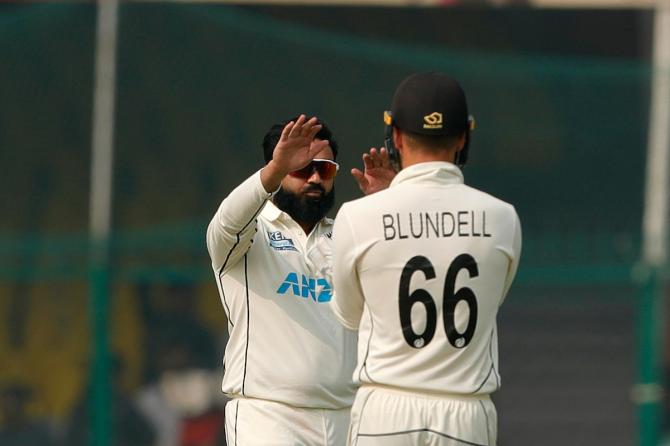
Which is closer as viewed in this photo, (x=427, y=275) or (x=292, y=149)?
(x=427, y=275)

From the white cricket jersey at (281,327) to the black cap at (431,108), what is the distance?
126 cm

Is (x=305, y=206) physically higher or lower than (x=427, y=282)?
higher

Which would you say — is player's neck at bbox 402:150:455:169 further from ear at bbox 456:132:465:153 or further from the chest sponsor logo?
the chest sponsor logo

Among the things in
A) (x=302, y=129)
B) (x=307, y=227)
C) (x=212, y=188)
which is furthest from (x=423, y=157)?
(x=212, y=188)

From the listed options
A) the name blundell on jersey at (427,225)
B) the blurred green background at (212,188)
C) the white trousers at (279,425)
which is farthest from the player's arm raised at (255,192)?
the blurred green background at (212,188)

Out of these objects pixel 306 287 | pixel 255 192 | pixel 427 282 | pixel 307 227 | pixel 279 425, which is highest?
pixel 255 192

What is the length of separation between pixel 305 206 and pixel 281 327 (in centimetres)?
54

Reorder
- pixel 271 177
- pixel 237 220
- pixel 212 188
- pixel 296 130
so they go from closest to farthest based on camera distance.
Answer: pixel 296 130
pixel 271 177
pixel 237 220
pixel 212 188

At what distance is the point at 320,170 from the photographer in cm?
621

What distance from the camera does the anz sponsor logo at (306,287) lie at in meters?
6.10

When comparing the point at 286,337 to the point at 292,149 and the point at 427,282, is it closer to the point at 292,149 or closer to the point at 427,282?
the point at 292,149

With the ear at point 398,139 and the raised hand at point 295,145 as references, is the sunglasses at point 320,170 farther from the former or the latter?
the ear at point 398,139

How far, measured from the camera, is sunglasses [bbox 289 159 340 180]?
6184mm

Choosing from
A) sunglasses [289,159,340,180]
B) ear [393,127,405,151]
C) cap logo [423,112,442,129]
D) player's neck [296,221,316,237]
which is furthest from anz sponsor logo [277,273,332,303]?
cap logo [423,112,442,129]
